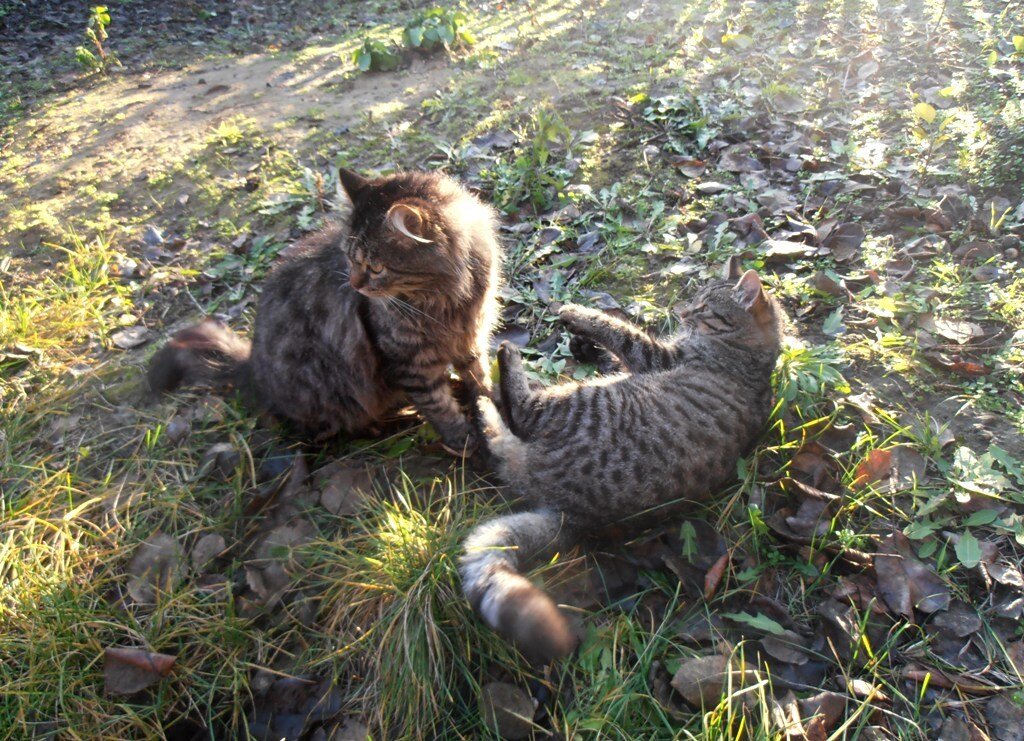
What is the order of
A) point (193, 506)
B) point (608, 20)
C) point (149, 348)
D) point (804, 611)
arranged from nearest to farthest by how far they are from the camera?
point (804, 611)
point (193, 506)
point (149, 348)
point (608, 20)

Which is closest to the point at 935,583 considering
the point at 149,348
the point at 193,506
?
the point at 193,506

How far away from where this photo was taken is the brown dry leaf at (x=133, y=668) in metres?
2.13

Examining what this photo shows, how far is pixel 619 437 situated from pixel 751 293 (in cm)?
97

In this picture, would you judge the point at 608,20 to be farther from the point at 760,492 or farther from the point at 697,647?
the point at 697,647

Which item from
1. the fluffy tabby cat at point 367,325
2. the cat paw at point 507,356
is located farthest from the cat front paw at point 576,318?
the fluffy tabby cat at point 367,325

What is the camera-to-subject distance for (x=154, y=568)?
2473 mm

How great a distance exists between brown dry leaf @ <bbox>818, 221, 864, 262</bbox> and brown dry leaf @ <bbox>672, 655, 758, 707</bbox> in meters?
2.31

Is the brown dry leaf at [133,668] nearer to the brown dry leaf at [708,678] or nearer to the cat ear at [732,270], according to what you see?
the brown dry leaf at [708,678]

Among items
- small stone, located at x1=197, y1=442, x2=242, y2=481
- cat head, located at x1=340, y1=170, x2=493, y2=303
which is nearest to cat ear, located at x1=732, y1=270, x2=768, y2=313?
cat head, located at x1=340, y1=170, x2=493, y2=303

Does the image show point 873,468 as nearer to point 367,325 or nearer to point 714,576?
point 714,576

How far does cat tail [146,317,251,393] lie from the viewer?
295 cm

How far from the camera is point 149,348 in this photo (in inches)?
137

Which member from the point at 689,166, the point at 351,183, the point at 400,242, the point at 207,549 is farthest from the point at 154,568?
the point at 689,166

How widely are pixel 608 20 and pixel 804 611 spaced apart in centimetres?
592
